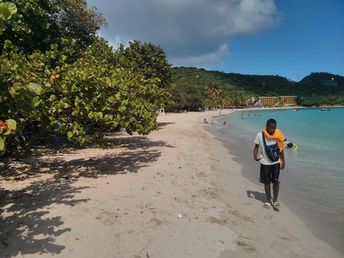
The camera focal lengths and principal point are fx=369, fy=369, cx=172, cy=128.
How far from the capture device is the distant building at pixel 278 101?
181m

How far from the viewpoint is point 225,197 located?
9.22 m

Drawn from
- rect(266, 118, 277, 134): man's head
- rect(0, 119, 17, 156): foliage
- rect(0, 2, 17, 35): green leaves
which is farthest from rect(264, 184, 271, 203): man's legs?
rect(0, 2, 17, 35): green leaves

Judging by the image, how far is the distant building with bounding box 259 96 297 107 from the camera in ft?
594

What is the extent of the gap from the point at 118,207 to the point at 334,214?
5.00m

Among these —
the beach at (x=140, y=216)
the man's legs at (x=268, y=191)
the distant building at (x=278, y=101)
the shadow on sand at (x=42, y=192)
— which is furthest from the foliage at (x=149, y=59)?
the distant building at (x=278, y=101)

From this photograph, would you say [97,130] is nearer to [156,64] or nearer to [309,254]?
[309,254]

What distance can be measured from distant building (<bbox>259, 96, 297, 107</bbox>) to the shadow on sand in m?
170

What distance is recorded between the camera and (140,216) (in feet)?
23.4

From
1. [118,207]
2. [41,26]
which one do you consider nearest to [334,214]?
[118,207]

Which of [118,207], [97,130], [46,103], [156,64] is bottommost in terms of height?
[118,207]

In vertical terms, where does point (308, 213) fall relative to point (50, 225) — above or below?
below

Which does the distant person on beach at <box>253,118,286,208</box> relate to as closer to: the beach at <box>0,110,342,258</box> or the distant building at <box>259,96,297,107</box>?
the beach at <box>0,110,342,258</box>

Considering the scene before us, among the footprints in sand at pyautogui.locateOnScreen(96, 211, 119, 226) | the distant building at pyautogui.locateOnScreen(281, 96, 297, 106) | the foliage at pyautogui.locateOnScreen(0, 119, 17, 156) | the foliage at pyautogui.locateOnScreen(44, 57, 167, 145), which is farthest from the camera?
the distant building at pyautogui.locateOnScreen(281, 96, 297, 106)

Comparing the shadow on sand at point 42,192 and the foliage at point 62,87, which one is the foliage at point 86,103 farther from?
the shadow on sand at point 42,192
